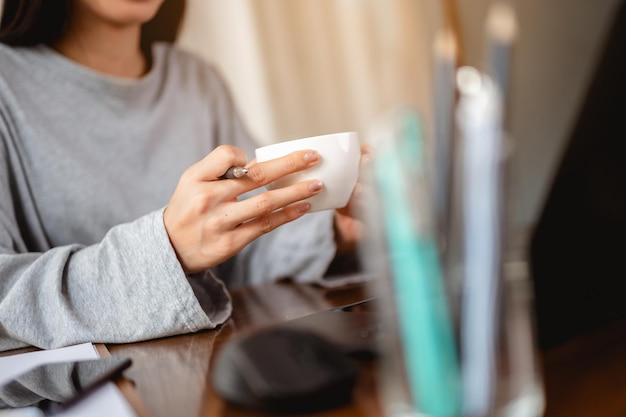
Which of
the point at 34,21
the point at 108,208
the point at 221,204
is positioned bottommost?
the point at 108,208

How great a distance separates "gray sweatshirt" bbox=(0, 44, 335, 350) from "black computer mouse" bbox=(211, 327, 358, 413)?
0.22 metres

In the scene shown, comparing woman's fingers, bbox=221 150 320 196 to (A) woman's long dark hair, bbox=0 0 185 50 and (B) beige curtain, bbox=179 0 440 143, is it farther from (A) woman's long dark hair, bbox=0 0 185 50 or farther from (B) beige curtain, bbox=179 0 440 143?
(B) beige curtain, bbox=179 0 440 143

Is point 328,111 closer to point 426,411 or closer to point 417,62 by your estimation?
point 417,62

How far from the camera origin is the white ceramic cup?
1.80 ft

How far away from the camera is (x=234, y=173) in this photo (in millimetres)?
564

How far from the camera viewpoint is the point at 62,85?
934mm

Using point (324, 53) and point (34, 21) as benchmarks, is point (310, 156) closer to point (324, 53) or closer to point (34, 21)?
point (34, 21)

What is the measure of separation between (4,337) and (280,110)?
88cm

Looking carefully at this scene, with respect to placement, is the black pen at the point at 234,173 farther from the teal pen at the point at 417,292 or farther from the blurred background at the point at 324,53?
the blurred background at the point at 324,53

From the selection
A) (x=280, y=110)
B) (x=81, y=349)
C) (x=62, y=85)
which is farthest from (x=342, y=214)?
(x=280, y=110)

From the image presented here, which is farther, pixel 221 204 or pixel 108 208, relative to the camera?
pixel 108 208

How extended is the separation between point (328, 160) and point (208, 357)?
210mm

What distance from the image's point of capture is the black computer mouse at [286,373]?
33 centimetres

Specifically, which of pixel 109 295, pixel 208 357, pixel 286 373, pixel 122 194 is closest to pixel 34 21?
pixel 122 194
